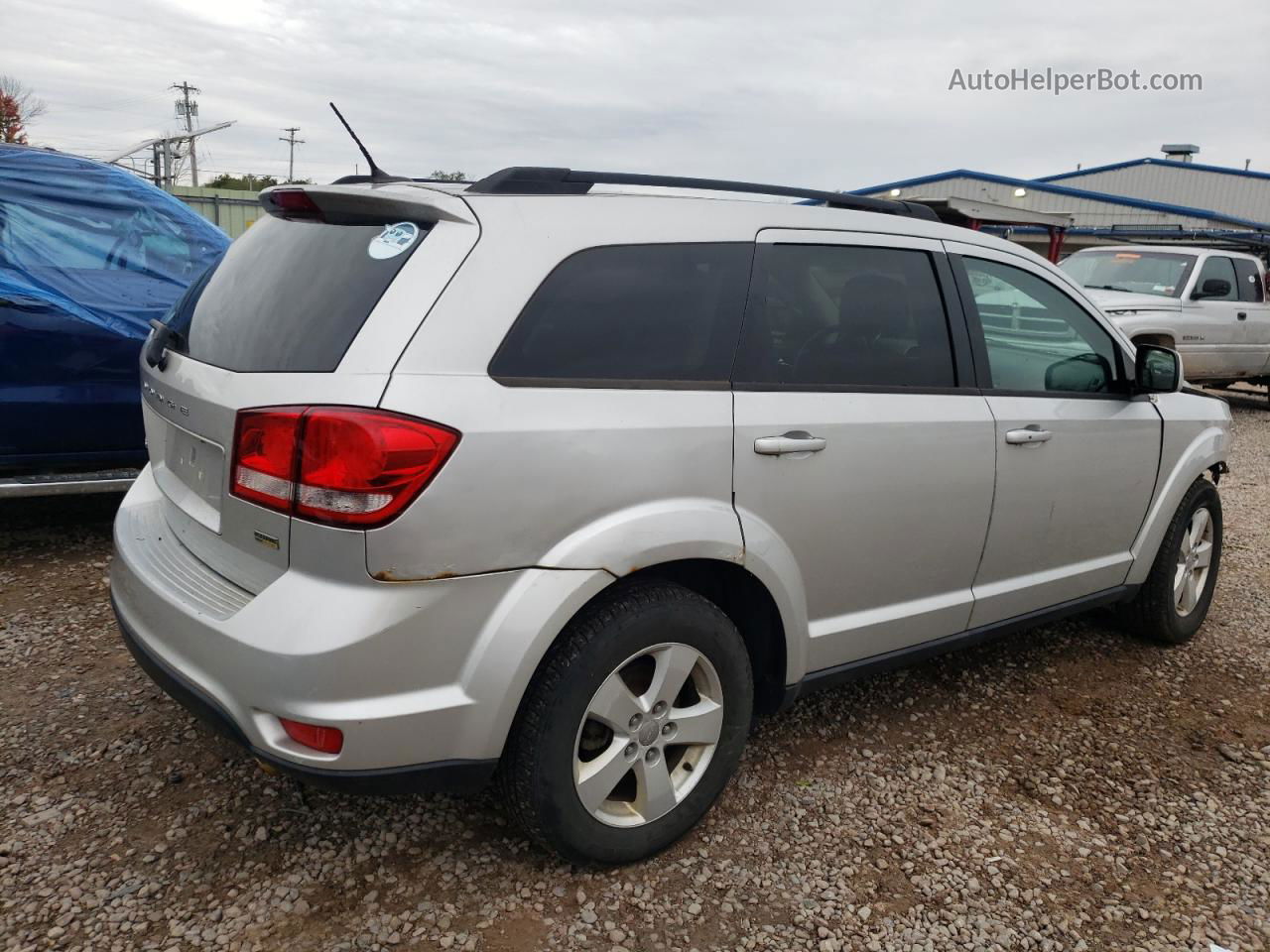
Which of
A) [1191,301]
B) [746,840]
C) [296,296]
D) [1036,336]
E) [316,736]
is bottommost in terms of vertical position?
[746,840]

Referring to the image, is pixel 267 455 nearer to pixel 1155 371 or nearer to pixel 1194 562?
pixel 1155 371

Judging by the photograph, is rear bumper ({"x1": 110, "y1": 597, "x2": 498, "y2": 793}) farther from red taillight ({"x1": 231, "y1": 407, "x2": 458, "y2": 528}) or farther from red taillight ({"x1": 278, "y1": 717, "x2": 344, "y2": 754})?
red taillight ({"x1": 231, "y1": 407, "x2": 458, "y2": 528})

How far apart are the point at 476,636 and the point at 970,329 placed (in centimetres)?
196

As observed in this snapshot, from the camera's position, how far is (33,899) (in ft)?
7.34

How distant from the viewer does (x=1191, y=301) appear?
10.4m

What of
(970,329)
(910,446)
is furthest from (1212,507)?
(910,446)

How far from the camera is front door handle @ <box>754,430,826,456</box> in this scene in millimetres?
2431

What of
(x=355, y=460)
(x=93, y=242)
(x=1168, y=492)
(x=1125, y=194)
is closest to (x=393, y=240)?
(x=355, y=460)

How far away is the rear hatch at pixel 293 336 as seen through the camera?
2.00m

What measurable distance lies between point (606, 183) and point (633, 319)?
0.40 meters

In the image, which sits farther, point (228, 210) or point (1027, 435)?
point (228, 210)

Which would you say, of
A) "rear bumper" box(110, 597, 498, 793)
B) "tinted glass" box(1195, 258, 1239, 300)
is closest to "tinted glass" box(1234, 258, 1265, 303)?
"tinted glass" box(1195, 258, 1239, 300)

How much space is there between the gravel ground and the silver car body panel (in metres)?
0.49

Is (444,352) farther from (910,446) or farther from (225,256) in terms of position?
(910,446)
